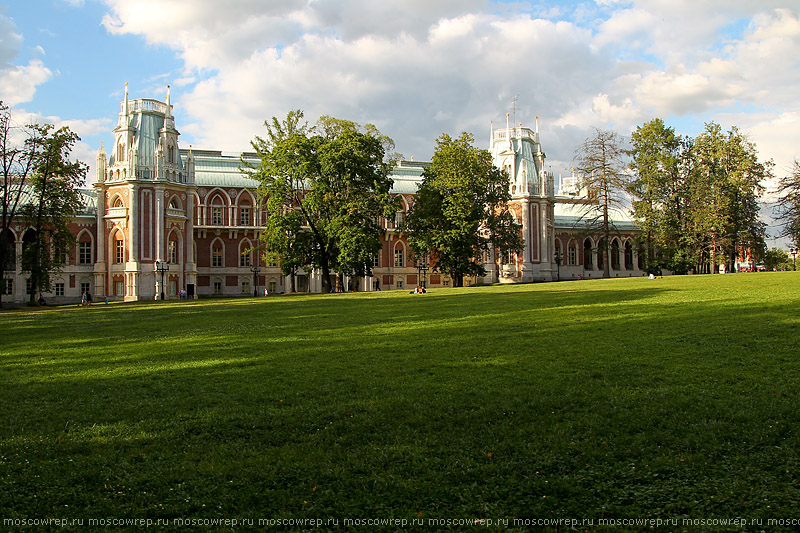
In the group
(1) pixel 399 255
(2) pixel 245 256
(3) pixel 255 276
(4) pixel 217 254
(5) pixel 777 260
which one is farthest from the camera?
(1) pixel 399 255

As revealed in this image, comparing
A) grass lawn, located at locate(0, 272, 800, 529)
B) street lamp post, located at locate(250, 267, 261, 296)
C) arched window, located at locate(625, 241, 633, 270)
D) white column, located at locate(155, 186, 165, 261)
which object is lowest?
grass lawn, located at locate(0, 272, 800, 529)

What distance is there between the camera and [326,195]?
4622 centimetres

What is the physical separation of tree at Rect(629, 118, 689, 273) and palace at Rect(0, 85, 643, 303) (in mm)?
5156

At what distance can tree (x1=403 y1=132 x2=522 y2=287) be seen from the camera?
49125mm

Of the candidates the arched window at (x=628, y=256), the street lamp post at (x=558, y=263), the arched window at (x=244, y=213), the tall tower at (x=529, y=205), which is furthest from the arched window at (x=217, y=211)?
the arched window at (x=628, y=256)

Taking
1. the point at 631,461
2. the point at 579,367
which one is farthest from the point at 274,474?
the point at 579,367

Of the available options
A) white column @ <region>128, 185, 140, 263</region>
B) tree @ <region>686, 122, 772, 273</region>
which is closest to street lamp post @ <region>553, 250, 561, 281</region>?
tree @ <region>686, 122, 772, 273</region>

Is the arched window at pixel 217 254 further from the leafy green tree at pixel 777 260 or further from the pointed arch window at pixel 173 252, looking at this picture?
the leafy green tree at pixel 777 260

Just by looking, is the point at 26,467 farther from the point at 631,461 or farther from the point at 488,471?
the point at 631,461

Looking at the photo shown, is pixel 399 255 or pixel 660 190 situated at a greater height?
pixel 660 190

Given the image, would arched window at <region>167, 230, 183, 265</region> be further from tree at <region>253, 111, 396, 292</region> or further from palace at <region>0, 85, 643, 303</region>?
tree at <region>253, 111, 396, 292</region>

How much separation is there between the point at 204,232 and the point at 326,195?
26481 millimetres

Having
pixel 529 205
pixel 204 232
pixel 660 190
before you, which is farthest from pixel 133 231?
pixel 660 190

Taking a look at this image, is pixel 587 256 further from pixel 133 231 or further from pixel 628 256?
pixel 133 231
